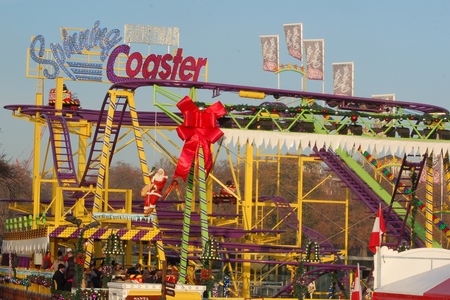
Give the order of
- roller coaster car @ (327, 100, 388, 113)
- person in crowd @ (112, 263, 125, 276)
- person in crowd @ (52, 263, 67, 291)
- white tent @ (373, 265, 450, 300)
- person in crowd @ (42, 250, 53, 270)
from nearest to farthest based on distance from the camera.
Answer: white tent @ (373, 265, 450, 300)
person in crowd @ (52, 263, 67, 291)
person in crowd @ (112, 263, 125, 276)
roller coaster car @ (327, 100, 388, 113)
person in crowd @ (42, 250, 53, 270)

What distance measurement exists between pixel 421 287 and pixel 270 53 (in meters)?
29.5

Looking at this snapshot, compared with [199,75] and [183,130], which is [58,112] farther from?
[183,130]

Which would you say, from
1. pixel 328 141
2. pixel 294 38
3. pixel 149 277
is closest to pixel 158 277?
pixel 149 277

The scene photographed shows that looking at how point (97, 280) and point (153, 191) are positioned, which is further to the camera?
point (97, 280)

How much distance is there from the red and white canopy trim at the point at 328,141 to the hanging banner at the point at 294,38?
17.5 metres

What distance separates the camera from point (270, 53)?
50000 millimetres

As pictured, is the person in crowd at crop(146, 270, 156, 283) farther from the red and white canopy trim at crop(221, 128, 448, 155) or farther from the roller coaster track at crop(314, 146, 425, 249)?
the roller coaster track at crop(314, 146, 425, 249)

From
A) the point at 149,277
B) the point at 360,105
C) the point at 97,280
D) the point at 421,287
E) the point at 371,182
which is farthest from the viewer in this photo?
the point at 371,182

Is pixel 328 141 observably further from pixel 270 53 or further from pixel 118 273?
pixel 270 53

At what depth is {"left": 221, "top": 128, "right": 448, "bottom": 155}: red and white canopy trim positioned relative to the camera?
30.6 m

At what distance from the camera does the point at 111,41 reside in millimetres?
48344

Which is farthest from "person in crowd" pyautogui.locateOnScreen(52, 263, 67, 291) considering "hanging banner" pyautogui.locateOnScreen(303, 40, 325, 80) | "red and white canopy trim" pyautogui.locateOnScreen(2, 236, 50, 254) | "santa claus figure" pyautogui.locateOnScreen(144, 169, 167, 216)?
"hanging banner" pyautogui.locateOnScreen(303, 40, 325, 80)

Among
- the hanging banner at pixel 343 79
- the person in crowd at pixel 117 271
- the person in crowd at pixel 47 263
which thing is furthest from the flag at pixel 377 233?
the hanging banner at pixel 343 79

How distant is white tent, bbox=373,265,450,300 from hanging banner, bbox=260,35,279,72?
26.8 m
